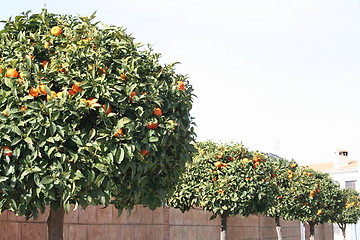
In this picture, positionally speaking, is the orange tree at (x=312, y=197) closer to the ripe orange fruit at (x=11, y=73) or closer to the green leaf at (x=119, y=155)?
the green leaf at (x=119, y=155)

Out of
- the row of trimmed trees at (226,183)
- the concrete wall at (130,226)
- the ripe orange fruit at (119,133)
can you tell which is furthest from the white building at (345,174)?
the ripe orange fruit at (119,133)

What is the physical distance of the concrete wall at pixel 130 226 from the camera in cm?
1050

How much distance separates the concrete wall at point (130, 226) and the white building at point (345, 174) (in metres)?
34.5

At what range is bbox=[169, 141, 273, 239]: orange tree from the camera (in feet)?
49.5

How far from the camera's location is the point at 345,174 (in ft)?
191

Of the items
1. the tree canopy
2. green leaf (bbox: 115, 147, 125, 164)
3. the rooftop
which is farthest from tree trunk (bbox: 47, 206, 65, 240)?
the rooftop

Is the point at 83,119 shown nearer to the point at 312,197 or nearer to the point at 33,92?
the point at 33,92

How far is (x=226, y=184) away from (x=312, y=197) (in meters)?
8.85

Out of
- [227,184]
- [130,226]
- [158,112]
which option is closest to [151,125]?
[158,112]

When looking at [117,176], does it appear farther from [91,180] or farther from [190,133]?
[190,133]

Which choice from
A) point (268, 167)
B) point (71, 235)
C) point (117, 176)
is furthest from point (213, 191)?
point (117, 176)

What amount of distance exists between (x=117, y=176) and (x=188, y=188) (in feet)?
30.7

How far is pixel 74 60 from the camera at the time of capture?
666cm

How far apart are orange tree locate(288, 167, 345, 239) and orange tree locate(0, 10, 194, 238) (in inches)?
616
